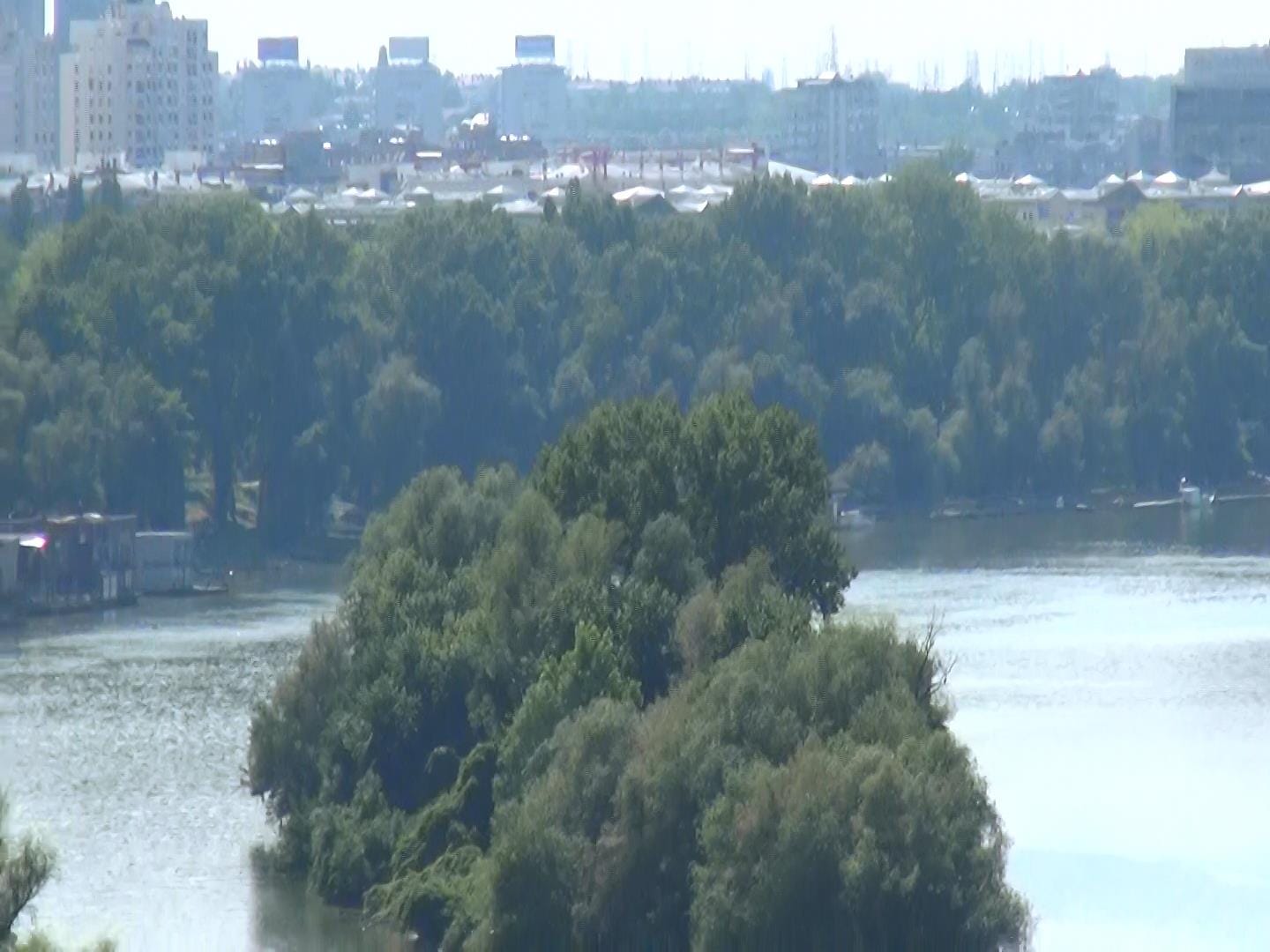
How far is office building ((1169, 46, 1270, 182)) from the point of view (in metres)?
81.3

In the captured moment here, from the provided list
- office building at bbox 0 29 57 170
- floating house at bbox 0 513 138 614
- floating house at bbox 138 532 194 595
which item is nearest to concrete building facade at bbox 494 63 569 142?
office building at bbox 0 29 57 170

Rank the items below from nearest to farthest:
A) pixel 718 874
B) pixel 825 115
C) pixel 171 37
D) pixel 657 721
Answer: pixel 718 874 → pixel 657 721 → pixel 171 37 → pixel 825 115

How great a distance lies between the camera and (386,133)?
300 feet

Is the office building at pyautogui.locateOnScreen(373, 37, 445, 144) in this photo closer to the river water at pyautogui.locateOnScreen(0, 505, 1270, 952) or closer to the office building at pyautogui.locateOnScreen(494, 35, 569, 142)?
the office building at pyautogui.locateOnScreen(494, 35, 569, 142)

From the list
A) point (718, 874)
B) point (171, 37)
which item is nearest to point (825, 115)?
point (171, 37)

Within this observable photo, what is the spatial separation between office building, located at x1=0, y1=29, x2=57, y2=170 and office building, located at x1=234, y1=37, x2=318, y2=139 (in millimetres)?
21045

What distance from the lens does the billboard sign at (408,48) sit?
128750 millimetres

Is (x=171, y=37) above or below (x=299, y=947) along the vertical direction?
above

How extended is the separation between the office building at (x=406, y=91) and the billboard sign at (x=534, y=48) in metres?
2.98

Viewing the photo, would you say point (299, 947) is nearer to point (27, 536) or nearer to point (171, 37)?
point (27, 536)

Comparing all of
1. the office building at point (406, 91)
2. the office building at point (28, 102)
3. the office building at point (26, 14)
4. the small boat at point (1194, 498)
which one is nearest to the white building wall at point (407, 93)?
the office building at point (406, 91)

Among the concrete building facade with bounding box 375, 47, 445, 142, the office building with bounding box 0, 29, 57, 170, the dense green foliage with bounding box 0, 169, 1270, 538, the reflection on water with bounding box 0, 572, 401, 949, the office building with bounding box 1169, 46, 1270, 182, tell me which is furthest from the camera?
the concrete building facade with bounding box 375, 47, 445, 142

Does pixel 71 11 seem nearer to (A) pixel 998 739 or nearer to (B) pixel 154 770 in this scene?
(B) pixel 154 770

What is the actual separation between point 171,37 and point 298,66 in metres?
42.1
